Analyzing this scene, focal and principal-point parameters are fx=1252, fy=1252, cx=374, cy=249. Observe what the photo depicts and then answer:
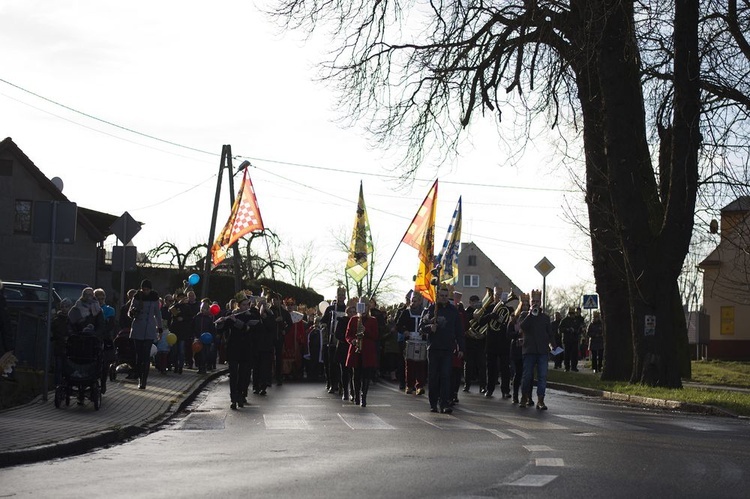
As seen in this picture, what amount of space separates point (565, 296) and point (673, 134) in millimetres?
112585

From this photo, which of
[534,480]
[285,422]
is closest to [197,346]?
[285,422]

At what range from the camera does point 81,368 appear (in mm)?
16891

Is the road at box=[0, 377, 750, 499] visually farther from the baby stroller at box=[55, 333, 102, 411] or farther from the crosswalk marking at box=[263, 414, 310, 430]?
the baby stroller at box=[55, 333, 102, 411]

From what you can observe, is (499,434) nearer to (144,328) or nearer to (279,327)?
(144,328)

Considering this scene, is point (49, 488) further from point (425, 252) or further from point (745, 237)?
point (425, 252)

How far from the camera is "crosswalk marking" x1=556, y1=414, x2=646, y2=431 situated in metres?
15.9

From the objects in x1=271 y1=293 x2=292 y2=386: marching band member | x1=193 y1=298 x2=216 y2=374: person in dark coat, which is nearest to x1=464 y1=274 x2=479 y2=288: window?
x1=193 y1=298 x2=216 y2=374: person in dark coat

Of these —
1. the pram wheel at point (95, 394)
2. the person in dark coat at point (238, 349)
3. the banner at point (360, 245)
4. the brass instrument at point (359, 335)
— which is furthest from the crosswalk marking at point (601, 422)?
the banner at point (360, 245)

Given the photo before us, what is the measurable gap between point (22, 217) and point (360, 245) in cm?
2575

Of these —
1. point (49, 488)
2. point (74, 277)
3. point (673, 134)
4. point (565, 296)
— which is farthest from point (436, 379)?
point (565, 296)

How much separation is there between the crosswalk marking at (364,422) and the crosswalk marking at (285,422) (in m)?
0.58

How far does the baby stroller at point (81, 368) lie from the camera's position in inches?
661

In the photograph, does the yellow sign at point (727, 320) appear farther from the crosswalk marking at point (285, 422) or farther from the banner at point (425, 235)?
the crosswalk marking at point (285, 422)

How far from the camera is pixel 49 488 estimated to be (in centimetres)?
933
